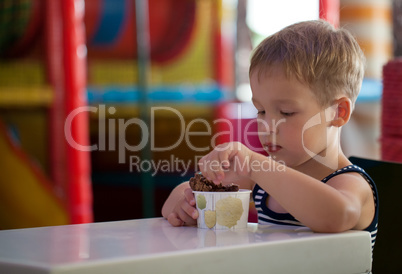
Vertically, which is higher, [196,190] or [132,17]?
[132,17]

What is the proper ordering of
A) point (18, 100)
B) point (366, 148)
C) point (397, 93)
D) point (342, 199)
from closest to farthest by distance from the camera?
point (342, 199) < point (397, 93) < point (18, 100) < point (366, 148)

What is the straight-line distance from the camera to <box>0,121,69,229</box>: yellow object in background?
9.95 feet

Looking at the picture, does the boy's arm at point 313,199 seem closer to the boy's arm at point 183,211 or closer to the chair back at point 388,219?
the boy's arm at point 183,211

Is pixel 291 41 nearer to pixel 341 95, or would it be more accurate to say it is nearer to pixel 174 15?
pixel 341 95

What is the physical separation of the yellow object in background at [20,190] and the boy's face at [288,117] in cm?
193

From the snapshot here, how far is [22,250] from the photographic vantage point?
33.7 inches

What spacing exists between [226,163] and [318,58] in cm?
40

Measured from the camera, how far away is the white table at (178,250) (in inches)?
29.6

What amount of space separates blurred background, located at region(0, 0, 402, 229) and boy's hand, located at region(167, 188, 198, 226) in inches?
71.9

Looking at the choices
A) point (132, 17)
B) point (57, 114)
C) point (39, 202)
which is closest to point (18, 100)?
point (57, 114)

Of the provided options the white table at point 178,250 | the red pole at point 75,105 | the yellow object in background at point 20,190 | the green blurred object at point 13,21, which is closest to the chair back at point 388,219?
the white table at point 178,250

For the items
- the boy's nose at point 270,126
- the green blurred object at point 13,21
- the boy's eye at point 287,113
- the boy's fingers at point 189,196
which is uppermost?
the green blurred object at point 13,21

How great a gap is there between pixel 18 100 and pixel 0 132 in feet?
0.71

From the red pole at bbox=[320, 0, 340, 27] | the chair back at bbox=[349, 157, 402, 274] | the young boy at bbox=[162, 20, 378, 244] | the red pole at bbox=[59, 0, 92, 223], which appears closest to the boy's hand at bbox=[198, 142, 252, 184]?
the young boy at bbox=[162, 20, 378, 244]
